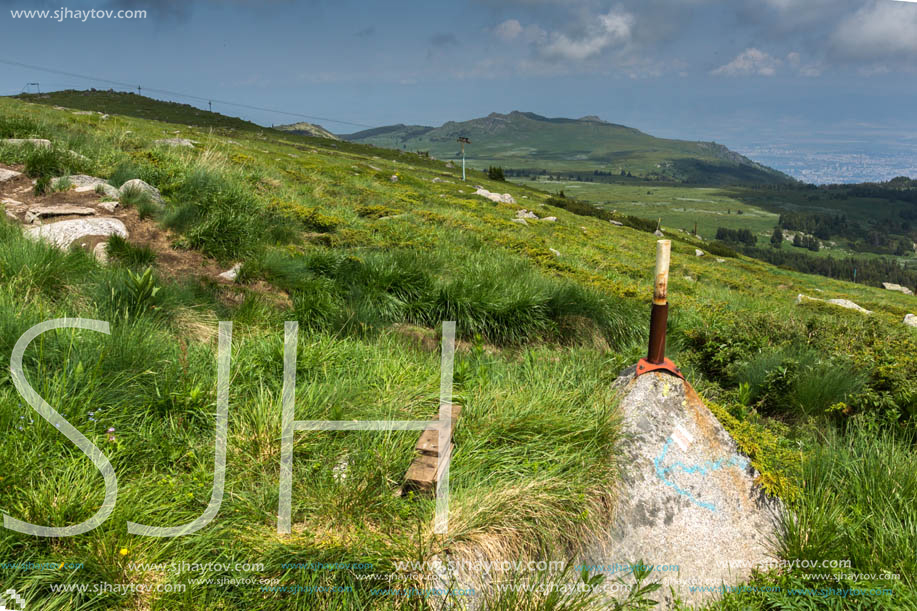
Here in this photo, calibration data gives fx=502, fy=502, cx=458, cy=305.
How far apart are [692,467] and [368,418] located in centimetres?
250

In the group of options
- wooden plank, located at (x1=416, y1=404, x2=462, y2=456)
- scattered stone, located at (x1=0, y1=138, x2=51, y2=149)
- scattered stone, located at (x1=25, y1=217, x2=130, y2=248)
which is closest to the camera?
wooden plank, located at (x1=416, y1=404, x2=462, y2=456)

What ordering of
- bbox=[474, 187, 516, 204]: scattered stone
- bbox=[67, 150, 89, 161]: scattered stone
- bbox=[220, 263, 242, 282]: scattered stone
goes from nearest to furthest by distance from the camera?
1. bbox=[220, 263, 242, 282]: scattered stone
2. bbox=[67, 150, 89, 161]: scattered stone
3. bbox=[474, 187, 516, 204]: scattered stone

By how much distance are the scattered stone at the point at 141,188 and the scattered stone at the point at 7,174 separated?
6.13ft

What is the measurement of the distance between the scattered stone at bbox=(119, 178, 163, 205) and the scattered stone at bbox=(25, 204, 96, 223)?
115 centimetres

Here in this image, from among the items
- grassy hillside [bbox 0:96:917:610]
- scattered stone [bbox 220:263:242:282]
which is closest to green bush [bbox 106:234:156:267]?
grassy hillside [bbox 0:96:917:610]

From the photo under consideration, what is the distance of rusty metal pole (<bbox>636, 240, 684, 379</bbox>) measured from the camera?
386cm

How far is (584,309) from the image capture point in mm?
7770

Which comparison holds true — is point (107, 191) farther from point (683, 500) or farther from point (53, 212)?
point (683, 500)

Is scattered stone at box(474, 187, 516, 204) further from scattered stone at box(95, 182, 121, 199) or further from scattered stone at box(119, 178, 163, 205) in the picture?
scattered stone at box(95, 182, 121, 199)

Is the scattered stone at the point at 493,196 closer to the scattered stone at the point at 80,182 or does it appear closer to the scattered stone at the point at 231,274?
the scattered stone at the point at 80,182

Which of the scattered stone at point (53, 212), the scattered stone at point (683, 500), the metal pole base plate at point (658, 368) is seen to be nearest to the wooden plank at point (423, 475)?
the scattered stone at point (683, 500)

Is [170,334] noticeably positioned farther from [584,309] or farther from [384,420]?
[584,309]

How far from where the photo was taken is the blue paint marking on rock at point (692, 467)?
12.0ft

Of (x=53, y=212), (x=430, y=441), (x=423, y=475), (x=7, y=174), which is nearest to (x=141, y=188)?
(x=53, y=212)
